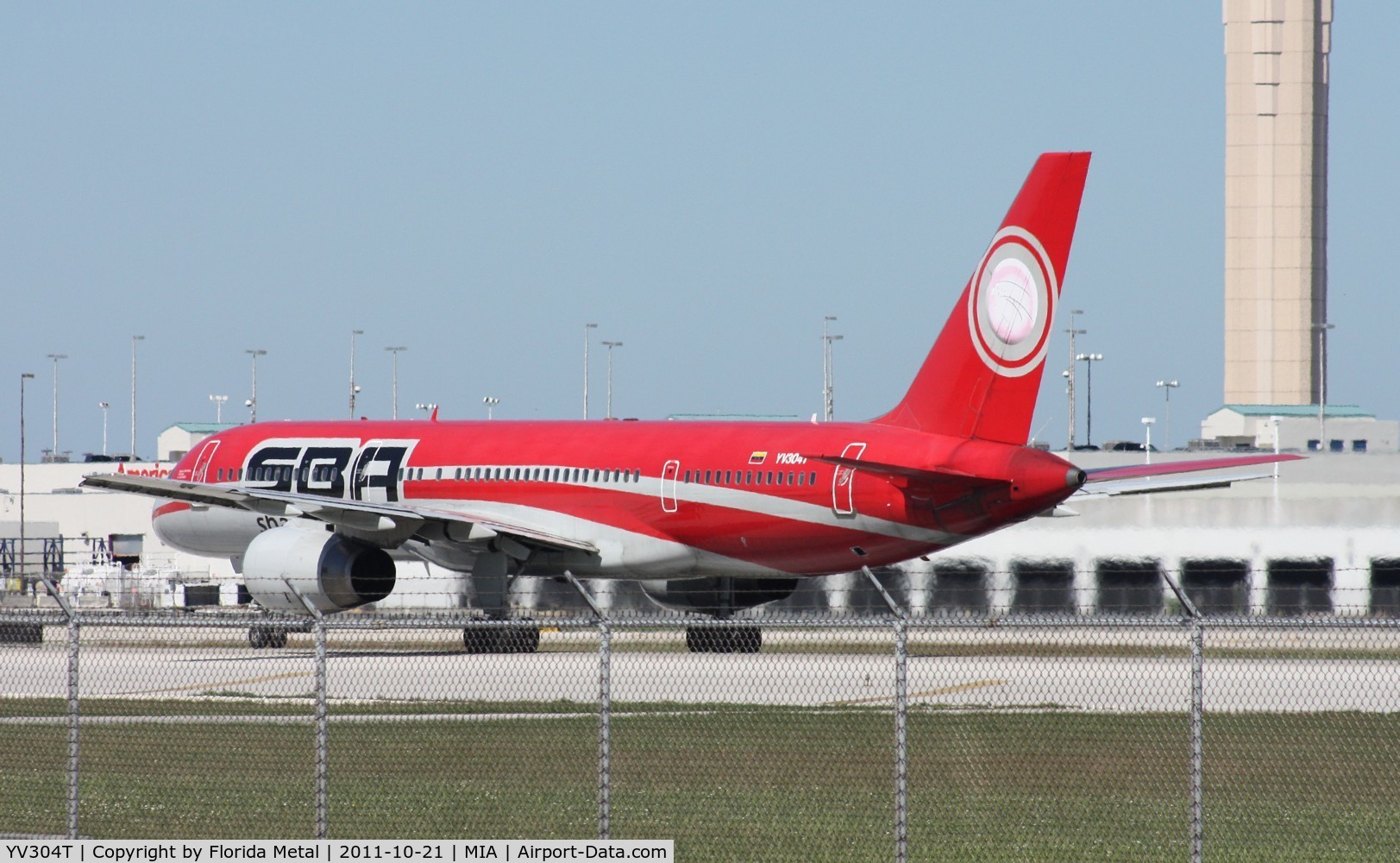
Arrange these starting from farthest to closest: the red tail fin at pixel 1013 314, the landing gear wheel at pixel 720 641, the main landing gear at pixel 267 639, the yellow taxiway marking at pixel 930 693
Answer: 1. the main landing gear at pixel 267 639
2. the landing gear wheel at pixel 720 641
3. the red tail fin at pixel 1013 314
4. the yellow taxiway marking at pixel 930 693

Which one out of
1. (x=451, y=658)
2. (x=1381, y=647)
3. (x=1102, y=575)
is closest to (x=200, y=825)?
(x=451, y=658)

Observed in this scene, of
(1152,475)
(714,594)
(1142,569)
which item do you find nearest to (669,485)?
(714,594)

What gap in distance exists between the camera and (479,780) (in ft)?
60.4

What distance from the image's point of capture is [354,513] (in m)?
34.8

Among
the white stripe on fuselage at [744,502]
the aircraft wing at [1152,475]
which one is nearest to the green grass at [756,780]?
the white stripe on fuselage at [744,502]

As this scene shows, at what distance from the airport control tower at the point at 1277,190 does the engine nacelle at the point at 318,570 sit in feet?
327

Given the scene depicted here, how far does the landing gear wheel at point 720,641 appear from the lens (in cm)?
3338

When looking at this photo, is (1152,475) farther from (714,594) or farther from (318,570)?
(318,570)

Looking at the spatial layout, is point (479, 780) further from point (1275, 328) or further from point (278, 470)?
point (1275, 328)

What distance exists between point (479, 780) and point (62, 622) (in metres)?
4.07

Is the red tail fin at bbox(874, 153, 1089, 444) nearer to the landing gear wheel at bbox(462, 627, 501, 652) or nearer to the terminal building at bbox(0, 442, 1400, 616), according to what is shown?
the terminal building at bbox(0, 442, 1400, 616)

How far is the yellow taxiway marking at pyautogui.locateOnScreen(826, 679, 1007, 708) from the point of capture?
82.3ft

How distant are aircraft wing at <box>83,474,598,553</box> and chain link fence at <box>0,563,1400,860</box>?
271cm

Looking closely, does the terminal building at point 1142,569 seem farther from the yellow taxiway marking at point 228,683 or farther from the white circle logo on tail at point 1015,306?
the white circle logo on tail at point 1015,306
